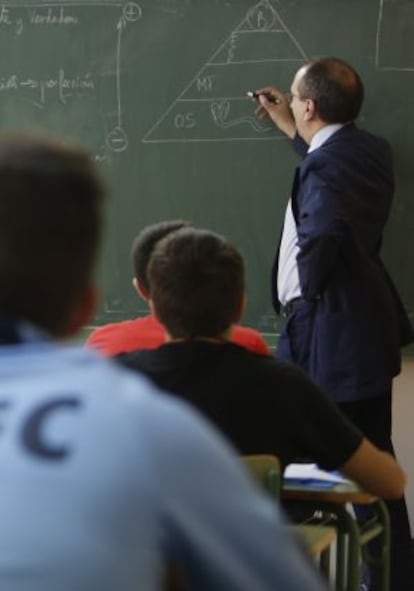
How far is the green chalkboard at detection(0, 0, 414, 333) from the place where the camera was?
4340 millimetres

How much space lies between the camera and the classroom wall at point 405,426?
455 cm

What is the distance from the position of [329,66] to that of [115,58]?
36.6 inches

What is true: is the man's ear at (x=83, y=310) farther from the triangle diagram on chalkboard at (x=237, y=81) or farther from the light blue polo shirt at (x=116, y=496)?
the triangle diagram on chalkboard at (x=237, y=81)

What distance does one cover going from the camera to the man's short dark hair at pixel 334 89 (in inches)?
161

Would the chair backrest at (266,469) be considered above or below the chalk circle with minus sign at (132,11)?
below

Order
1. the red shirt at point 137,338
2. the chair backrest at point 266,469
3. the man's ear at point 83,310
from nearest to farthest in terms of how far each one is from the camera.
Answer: the man's ear at point 83,310, the chair backrest at point 266,469, the red shirt at point 137,338

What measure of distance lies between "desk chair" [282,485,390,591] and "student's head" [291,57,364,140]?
4.98ft

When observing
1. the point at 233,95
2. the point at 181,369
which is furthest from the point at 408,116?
the point at 181,369

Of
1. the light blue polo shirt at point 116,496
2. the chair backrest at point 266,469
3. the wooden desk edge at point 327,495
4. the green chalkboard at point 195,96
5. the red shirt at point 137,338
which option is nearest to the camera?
the light blue polo shirt at point 116,496

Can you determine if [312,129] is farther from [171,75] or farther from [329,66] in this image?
[171,75]

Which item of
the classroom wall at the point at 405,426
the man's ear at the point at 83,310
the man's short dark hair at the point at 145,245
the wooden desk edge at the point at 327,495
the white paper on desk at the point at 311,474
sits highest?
the man's ear at the point at 83,310

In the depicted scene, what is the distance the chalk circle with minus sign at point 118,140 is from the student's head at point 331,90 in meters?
0.82

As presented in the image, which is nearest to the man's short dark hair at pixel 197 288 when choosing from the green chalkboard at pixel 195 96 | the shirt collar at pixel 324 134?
the shirt collar at pixel 324 134

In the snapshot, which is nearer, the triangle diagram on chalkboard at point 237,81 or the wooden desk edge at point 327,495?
the wooden desk edge at point 327,495
